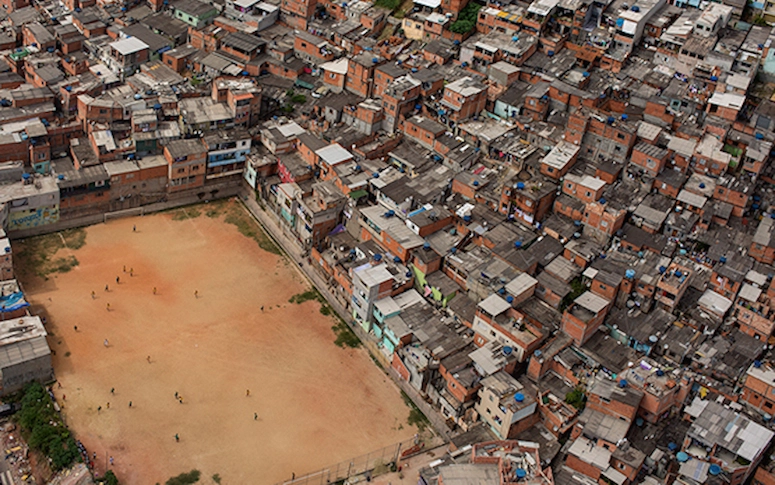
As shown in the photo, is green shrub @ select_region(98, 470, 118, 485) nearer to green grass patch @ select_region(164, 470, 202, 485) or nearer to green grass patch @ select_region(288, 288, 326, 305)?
green grass patch @ select_region(164, 470, 202, 485)

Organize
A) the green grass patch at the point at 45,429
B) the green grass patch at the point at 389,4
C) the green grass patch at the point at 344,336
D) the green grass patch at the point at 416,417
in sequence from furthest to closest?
the green grass patch at the point at 389,4, the green grass patch at the point at 344,336, the green grass patch at the point at 416,417, the green grass patch at the point at 45,429

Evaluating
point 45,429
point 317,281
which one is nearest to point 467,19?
point 317,281

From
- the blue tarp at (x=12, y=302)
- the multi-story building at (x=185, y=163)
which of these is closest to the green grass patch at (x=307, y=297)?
the multi-story building at (x=185, y=163)

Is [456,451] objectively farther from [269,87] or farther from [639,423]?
[269,87]

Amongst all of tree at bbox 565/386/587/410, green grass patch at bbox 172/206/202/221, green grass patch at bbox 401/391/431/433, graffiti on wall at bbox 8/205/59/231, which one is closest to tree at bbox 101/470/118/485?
green grass patch at bbox 401/391/431/433

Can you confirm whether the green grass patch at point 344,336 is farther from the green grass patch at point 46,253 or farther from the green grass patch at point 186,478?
the green grass patch at point 46,253
